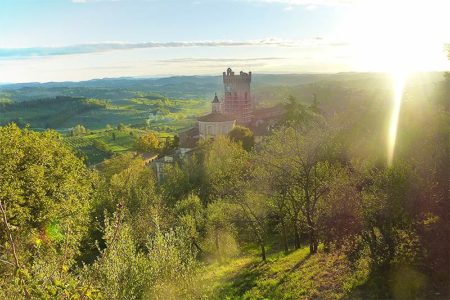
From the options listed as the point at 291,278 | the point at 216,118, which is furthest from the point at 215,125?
the point at 291,278

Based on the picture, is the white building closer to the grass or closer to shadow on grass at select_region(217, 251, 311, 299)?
A: the grass

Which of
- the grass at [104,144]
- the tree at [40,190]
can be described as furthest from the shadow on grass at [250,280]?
the grass at [104,144]

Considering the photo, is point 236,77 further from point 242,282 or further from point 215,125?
point 242,282

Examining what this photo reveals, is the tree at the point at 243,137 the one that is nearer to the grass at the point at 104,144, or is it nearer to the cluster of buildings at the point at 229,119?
the cluster of buildings at the point at 229,119

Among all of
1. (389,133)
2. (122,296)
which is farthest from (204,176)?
(122,296)

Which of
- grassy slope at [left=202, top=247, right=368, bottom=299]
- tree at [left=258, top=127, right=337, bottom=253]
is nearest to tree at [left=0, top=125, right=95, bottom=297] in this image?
grassy slope at [left=202, top=247, right=368, bottom=299]

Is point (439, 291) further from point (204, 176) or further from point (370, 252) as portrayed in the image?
point (204, 176)
